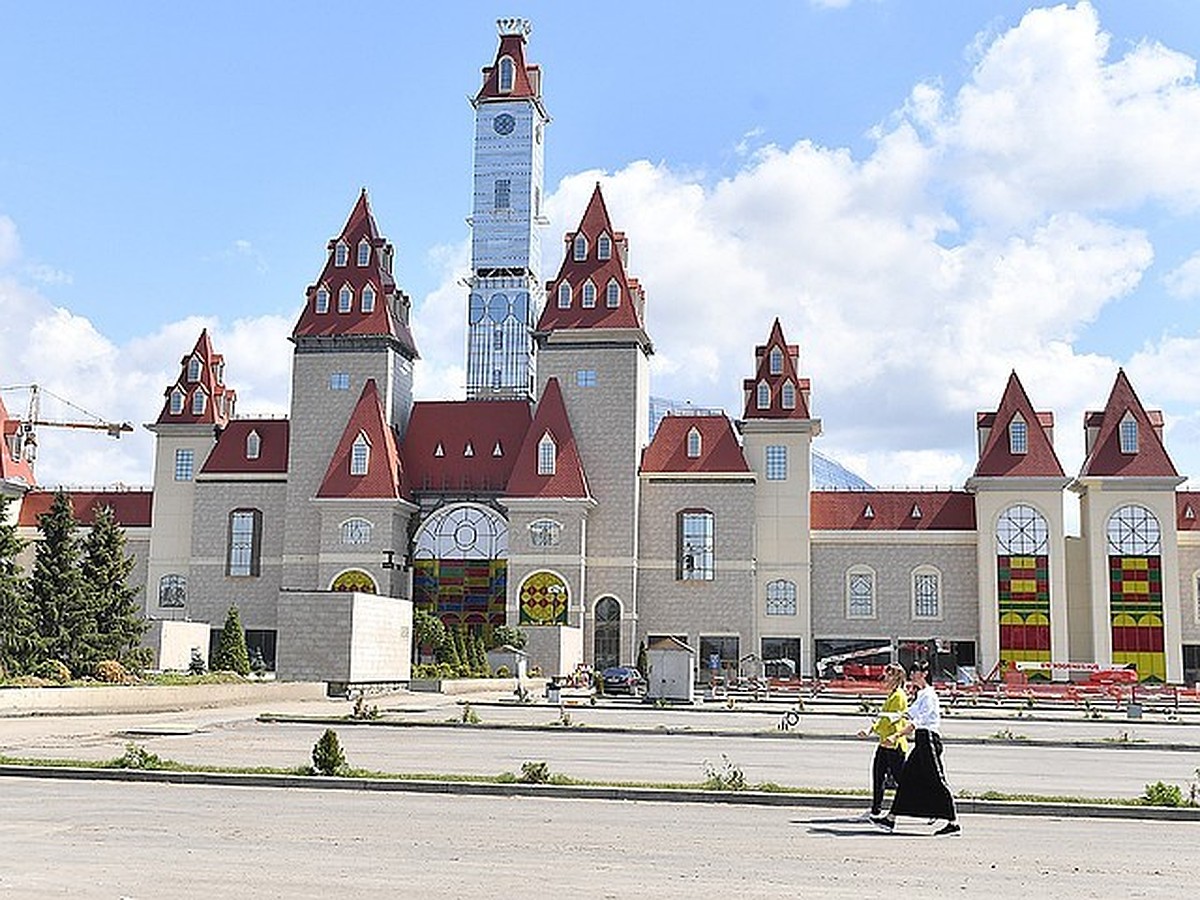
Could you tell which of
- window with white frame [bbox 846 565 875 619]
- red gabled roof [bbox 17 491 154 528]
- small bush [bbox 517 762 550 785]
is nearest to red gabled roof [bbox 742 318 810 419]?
window with white frame [bbox 846 565 875 619]

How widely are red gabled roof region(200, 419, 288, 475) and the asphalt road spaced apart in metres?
57.5

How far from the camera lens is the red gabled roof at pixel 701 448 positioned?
226ft

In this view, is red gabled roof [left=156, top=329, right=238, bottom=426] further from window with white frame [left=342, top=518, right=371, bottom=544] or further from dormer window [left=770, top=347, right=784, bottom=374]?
dormer window [left=770, top=347, right=784, bottom=374]

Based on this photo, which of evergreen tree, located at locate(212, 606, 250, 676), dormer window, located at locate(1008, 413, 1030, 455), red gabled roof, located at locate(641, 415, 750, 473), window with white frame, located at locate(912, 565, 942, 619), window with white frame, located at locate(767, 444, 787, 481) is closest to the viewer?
evergreen tree, located at locate(212, 606, 250, 676)

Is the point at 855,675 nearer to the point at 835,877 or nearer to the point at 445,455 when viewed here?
the point at 445,455

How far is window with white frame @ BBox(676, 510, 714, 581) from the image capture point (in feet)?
223

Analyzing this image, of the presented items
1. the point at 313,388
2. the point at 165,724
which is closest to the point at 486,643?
the point at 313,388

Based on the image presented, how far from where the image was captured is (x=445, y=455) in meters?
71.7

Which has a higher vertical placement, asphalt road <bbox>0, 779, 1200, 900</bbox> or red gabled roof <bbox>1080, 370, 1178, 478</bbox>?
red gabled roof <bbox>1080, 370, 1178, 478</bbox>

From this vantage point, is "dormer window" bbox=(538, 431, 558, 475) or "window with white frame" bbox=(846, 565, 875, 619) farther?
"window with white frame" bbox=(846, 565, 875, 619)

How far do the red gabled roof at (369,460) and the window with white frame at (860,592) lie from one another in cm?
2246

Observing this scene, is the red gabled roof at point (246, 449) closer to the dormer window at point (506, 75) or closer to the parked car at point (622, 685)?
the parked car at point (622, 685)

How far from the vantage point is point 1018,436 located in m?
68.0

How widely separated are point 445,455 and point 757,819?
58.0m
